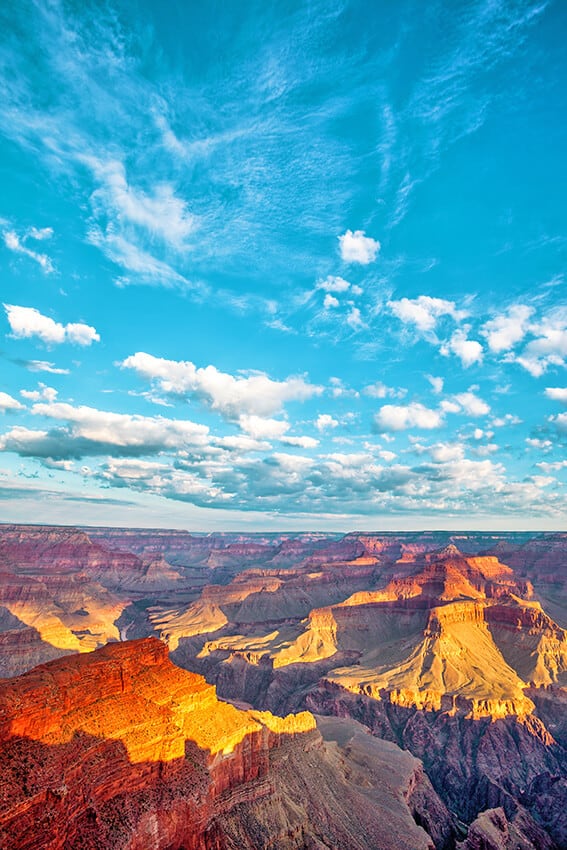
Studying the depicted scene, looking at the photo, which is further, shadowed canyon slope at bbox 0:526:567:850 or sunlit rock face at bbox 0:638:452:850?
shadowed canyon slope at bbox 0:526:567:850

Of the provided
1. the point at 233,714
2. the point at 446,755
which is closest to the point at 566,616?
the point at 446,755

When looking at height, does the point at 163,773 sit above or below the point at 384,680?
above

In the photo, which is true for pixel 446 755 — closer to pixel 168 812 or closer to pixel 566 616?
pixel 168 812

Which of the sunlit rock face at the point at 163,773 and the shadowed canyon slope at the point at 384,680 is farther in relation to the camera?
the shadowed canyon slope at the point at 384,680

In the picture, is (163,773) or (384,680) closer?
(163,773)
